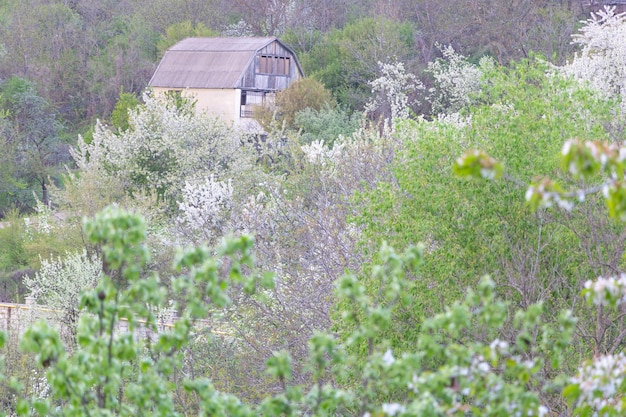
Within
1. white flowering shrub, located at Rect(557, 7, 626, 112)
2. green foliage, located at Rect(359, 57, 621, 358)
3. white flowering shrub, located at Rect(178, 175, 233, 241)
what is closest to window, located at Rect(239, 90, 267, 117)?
white flowering shrub, located at Rect(178, 175, 233, 241)

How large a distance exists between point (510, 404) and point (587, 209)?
6.39 meters

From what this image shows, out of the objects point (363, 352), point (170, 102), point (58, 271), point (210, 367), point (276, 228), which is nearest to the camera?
point (363, 352)

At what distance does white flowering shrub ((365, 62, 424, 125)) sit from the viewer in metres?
36.7

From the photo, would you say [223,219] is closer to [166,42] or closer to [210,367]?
[210,367]

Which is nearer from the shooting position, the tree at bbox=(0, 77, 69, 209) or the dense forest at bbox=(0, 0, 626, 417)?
the dense forest at bbox=(0, 0, 626, 417)

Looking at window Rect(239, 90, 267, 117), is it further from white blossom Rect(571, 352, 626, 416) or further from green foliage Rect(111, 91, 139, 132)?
white blossom Rect(571, 352, 626, 416)

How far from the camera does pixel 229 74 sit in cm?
3997

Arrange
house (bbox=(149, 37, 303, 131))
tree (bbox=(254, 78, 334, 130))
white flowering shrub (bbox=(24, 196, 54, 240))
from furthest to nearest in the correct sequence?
house (bbox=(149, 37, 303, 131)) → tree (bbox=(254, 78, 334, 130)) → white flowering shrub (bbox=(24, 196, 54, 240))

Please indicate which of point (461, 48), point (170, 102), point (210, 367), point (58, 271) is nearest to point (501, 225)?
point (210, 367)

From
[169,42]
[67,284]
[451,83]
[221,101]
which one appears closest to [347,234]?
[67,284]

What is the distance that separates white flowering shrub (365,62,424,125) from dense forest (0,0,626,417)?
12 cm

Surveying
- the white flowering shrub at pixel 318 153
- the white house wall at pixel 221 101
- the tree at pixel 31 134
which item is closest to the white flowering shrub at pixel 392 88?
the white house wall at pixel 221 101

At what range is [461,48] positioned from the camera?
135 ft

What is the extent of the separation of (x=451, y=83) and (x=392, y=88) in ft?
7.50
